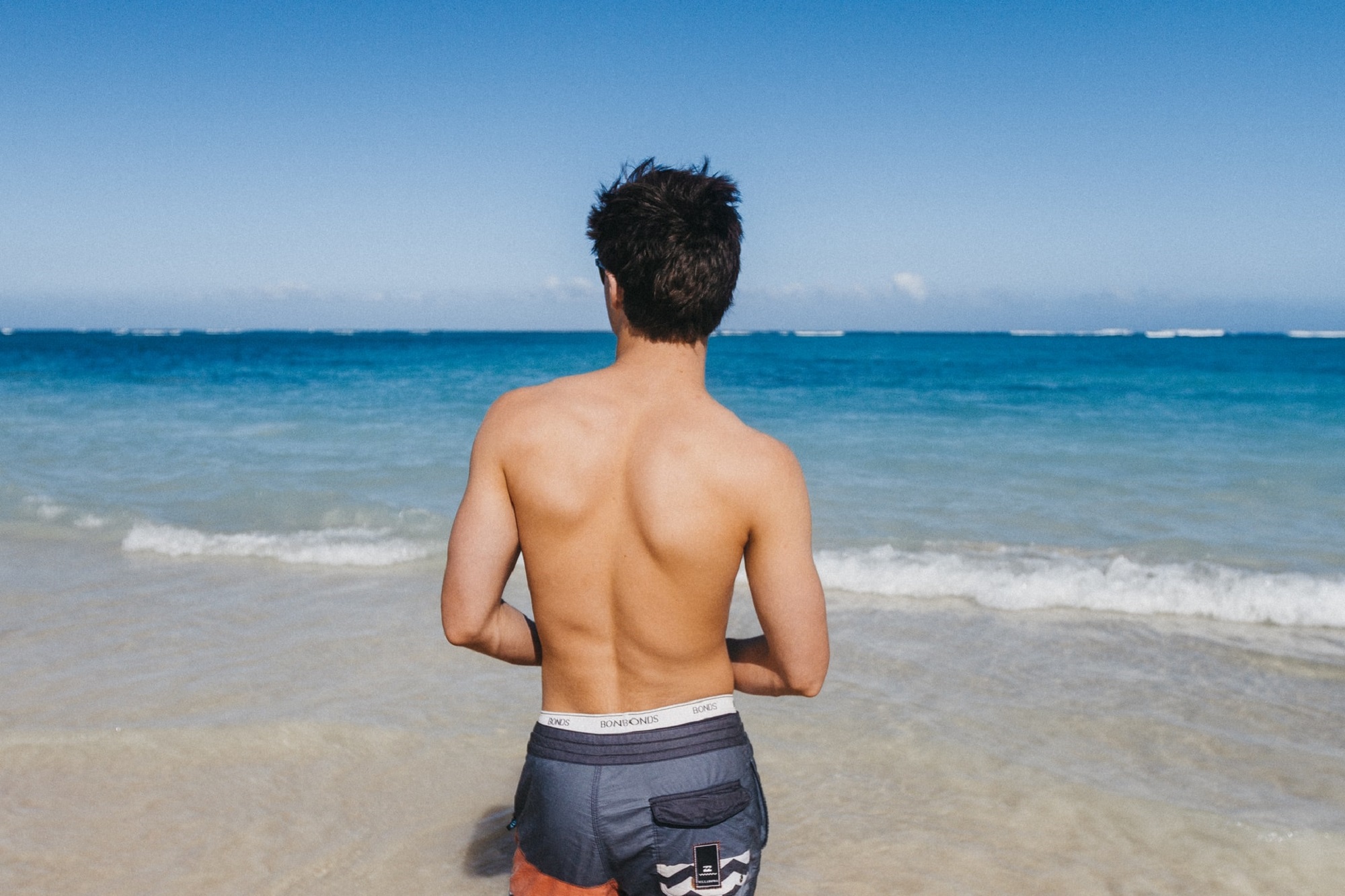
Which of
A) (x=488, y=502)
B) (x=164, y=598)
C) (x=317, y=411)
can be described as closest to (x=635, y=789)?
(x=488, y=502)

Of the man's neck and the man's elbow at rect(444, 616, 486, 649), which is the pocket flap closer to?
the man's elbow at rect(444, 616, 486, 649)

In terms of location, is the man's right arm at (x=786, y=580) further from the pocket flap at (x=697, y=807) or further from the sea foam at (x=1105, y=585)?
the sea foam at (x=1105, y=585)

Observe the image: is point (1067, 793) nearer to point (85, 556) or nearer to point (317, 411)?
point (85, 556)

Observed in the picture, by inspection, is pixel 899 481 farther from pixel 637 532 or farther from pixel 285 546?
pixel 637 532

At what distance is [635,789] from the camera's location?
1.88 m

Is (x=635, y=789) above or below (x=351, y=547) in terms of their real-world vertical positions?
above

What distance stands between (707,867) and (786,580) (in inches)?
24.3

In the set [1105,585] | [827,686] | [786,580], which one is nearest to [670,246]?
[786,580]

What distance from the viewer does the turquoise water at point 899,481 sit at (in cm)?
764

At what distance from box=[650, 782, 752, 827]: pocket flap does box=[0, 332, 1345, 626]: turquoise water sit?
5.45 metres

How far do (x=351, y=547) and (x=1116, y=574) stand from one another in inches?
256

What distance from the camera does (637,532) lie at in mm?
1820

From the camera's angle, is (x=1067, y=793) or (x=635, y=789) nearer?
(x=635, y=789)

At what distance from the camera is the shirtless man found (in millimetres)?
1812
